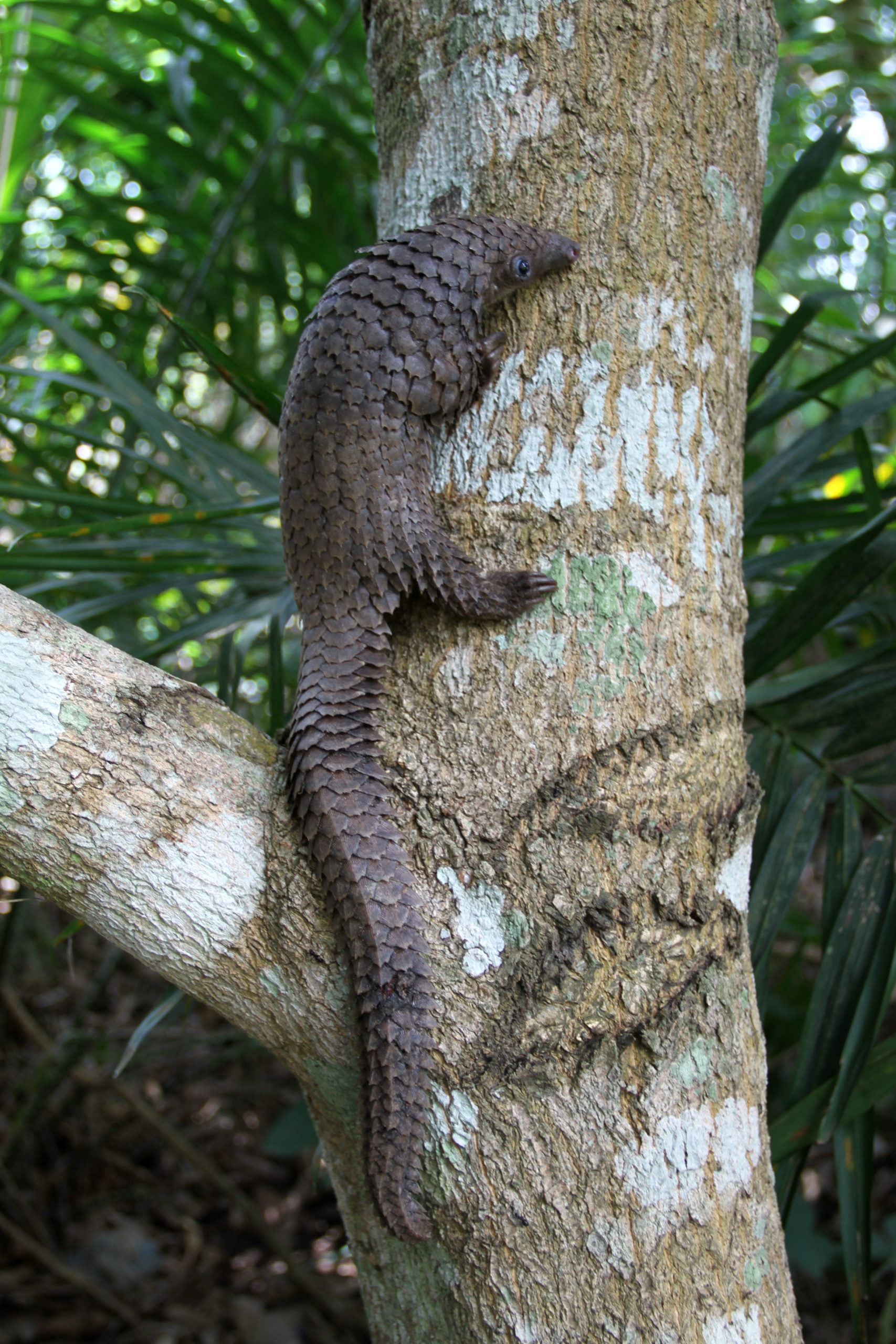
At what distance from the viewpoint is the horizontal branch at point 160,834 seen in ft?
2.85

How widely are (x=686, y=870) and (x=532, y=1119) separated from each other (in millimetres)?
283

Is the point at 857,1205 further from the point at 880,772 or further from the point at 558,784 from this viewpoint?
the point at 558,784

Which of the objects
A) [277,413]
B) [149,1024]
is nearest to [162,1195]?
[149,1024]

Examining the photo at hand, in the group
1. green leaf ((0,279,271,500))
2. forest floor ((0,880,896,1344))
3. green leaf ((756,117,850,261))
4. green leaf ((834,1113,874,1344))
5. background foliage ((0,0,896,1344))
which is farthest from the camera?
forest floor ((0,880,896,1344))

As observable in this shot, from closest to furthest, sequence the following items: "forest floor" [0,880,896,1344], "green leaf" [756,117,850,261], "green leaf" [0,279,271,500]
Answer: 1. "green leaf" [756,117,850,261]
2. "green leaf" [0,279,271,500]
3. "forest floor" [0,880,896,1344]

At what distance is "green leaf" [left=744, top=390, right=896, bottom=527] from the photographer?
1479mm

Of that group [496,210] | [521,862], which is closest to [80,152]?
[496,210]

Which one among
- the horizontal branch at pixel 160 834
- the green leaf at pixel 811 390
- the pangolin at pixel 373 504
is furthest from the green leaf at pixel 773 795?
the horizontal branch at pixel 160 834

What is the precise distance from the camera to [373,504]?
1.02 m

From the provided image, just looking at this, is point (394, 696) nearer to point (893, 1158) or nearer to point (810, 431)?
point (810, 431)

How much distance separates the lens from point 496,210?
41.8 inches

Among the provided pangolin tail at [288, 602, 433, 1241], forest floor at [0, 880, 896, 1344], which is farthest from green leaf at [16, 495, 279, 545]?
forest floor at [0, 880, 896, 1344]

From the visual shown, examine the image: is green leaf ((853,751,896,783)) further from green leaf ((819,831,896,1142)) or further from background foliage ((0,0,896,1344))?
green leaf ((819,831,896,1142))

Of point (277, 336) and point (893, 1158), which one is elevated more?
point (277, 336)
